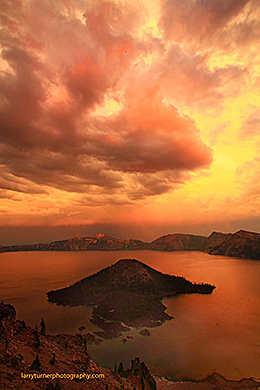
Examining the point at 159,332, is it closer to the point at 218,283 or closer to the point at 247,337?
the point at 247,337

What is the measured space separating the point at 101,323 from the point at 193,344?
36.9 meters

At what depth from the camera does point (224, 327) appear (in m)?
89.2

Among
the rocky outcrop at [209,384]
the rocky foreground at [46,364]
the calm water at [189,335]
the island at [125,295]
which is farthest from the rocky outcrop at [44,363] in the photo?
the island at [125,295]

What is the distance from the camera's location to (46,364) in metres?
28.3

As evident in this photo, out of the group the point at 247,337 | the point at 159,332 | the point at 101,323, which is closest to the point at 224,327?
the point at 247,337

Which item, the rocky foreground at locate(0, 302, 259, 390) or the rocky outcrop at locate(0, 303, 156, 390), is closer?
the rocky outcrop at locate(0, 303, 156, 390)

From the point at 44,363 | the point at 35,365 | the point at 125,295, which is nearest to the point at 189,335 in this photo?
the point at 125,295

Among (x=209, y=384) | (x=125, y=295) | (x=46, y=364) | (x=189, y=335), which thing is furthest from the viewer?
(x=125, y=295)

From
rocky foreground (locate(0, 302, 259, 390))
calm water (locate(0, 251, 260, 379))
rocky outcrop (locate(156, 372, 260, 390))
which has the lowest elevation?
calm water (locate(0, 251, 260, 379))

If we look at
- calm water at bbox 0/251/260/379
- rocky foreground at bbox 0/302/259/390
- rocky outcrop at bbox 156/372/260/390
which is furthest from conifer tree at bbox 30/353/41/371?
calm water at bbox 0/251/260/379

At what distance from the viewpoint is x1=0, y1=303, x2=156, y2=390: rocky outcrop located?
78.1 ft

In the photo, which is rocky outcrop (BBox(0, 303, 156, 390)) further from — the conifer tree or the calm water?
the calm water

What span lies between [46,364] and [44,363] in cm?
33

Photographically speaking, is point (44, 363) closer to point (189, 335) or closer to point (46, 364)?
point (46, 364)
